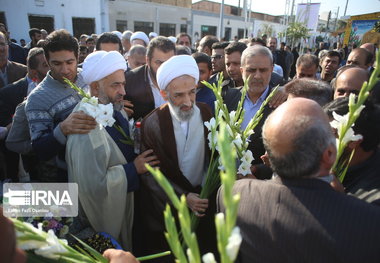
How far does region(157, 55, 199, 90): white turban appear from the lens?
2326 millimetres

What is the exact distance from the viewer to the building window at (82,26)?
1905cm

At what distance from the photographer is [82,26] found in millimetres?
19406

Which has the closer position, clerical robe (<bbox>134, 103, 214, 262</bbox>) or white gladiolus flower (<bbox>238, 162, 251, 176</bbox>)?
white gladiolus flower (<bbox>238, 162, 251, 176</bbox>)

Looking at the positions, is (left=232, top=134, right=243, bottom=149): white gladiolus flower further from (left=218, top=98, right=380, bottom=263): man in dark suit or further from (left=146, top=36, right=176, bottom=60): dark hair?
(left=146, top=36, right=176, bottom=60): dark hair

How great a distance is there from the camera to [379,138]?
1602 mm

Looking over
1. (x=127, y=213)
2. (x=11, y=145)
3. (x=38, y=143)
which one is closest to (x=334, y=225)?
(x=127, y=213)

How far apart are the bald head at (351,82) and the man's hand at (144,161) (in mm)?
1989

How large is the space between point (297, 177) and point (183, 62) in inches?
59.8

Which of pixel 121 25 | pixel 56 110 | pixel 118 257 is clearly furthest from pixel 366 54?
pixel 121 25

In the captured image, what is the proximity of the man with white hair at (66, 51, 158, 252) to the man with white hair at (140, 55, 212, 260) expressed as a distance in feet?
0.52

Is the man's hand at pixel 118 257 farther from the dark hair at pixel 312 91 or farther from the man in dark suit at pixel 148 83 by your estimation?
the man in dark suit at pixel 148 83

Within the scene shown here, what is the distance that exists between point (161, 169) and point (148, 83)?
151 centimetres

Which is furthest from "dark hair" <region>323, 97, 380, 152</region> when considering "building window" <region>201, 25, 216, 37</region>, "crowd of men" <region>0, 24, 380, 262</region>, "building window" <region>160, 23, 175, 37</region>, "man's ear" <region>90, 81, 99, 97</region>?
"building window" <region>201, 25, 216, 37</region>

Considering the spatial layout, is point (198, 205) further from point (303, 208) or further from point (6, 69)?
point (6, 69)
